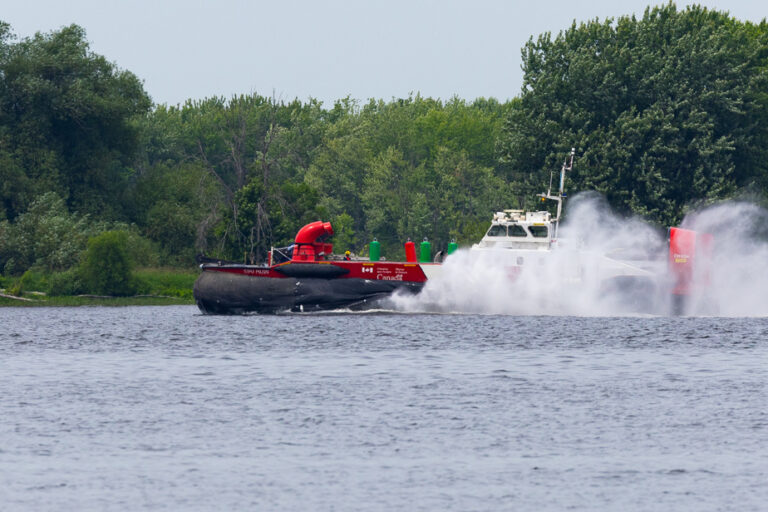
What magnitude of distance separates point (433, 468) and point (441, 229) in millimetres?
102080

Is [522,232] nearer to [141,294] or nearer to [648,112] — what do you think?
[648,112]

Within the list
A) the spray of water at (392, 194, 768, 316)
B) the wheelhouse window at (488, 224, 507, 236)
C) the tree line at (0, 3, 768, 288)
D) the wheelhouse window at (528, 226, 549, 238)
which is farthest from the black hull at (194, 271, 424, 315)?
the tree line at (0, 3, 768, 288)

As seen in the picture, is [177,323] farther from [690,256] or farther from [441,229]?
[441,229]

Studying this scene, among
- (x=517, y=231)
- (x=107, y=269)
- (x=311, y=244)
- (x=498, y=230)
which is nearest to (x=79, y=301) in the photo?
(x=107, y=269)

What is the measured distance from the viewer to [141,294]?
79.8 meters

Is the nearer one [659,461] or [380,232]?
[659,461]

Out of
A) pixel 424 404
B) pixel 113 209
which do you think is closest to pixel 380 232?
A: pixel 113 209

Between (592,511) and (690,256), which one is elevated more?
(690,256)

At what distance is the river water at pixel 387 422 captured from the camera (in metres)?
18.1

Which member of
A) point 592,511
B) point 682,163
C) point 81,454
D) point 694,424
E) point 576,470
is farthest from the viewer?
point 682,163

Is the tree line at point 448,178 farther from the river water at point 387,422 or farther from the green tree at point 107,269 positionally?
the river water at point 387,422

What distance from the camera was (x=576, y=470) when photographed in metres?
19.6

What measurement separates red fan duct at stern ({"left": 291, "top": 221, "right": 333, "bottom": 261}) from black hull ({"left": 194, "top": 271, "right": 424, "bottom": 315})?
4.95 feet

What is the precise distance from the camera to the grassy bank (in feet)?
251
